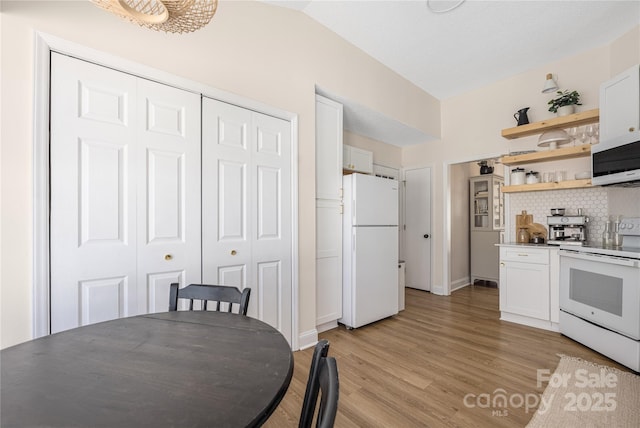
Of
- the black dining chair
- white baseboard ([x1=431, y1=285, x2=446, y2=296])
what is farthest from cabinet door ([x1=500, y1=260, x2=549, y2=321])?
the black dining chair

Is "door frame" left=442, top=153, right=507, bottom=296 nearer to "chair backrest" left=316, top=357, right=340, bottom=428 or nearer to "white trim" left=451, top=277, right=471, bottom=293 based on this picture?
"white trim" left=451, top=277, right=471, bottom=293

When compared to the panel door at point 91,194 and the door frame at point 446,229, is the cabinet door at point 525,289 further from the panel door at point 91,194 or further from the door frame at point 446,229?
the panel door at point 91,194

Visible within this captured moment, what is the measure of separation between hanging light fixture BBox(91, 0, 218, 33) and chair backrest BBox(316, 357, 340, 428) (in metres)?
1.46

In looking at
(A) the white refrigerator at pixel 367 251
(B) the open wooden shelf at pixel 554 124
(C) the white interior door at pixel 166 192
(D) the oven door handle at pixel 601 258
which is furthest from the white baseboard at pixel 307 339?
(B) the open wooden shelf at pixel 554 124

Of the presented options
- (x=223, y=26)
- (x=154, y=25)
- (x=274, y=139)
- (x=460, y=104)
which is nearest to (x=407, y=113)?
(x=460, y=104)

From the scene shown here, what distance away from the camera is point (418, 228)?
4.86 meters

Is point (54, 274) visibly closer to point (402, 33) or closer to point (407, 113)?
point (402, 33)

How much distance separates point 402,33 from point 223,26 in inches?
74.0

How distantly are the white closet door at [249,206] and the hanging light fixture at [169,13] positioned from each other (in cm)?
82

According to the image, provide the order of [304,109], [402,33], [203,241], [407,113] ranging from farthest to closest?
[407,113], [402,33], [304,109], [203,241]

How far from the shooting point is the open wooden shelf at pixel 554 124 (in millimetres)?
3047

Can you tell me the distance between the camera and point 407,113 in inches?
155

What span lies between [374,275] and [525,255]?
Result: 5.67 ft

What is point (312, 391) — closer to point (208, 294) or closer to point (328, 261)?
point (208, 294)
